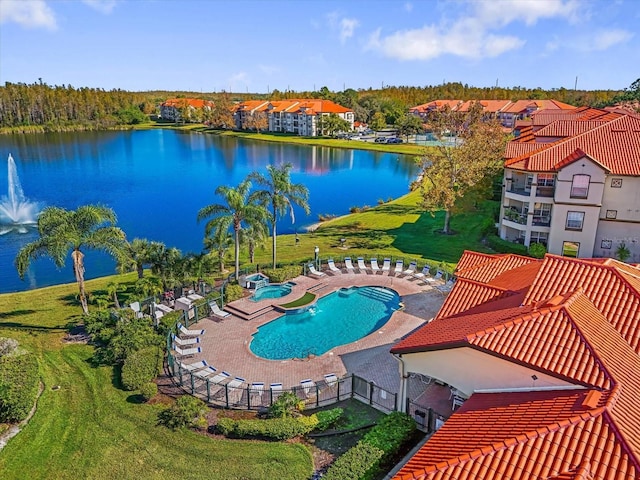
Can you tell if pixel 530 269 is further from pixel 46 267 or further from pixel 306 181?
pixel 306 181

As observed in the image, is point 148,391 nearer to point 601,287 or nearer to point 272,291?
point 272,291

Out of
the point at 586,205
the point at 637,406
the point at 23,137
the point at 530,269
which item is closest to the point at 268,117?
the point at 23,137

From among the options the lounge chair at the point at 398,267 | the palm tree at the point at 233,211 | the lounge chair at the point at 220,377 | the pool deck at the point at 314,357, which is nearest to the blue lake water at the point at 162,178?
the palm tree at the point at 233,211

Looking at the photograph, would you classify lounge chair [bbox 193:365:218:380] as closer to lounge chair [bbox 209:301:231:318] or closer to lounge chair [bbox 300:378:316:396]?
lounge chair [bbox 300:378:316:396]

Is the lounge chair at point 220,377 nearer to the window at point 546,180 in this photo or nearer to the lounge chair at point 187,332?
the lounge chair at point 187,332

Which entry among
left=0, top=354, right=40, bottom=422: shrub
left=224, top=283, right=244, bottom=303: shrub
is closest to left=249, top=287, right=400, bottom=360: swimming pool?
left=224, top=283, right=244, bottom=303: shrub

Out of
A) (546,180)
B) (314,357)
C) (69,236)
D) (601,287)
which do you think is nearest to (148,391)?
(314,357)
